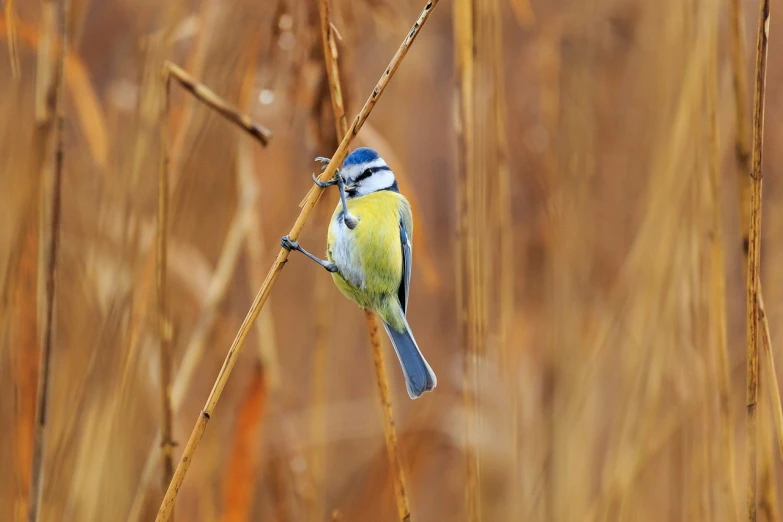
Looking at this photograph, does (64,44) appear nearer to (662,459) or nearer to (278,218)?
(278,218)

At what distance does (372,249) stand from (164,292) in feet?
0.83

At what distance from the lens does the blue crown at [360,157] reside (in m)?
0.84

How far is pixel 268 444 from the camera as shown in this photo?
1.16 m

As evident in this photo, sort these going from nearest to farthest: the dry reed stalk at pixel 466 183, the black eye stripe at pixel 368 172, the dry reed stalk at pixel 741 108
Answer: the dry reed stalk at pixel 741 108
the dry reed stalk at pixel 466 183
the black eye stripe at pixel 368 172

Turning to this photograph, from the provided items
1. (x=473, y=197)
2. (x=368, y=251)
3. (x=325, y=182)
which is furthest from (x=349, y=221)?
(x=325, y=182)

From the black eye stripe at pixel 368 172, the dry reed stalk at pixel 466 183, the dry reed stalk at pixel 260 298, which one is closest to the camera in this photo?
the dry reed stalk at pixel 260 298

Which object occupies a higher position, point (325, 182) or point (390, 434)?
point (325, 182)

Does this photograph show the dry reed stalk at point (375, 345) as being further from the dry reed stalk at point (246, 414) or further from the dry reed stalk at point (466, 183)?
the dry reed stalk at point (246, 414)

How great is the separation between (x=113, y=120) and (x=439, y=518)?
99 centimetres

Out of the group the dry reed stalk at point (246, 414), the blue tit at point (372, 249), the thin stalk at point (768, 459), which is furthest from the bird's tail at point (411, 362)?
the thin stalk at point (768, 459)

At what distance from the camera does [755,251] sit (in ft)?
2.13

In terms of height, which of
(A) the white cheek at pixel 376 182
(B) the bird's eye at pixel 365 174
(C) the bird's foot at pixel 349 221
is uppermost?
(A) the white cheek at pixel 376 182

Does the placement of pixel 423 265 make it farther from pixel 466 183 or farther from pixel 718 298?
pixel 718 298

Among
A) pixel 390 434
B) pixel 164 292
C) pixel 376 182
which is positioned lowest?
pixel 390 434
